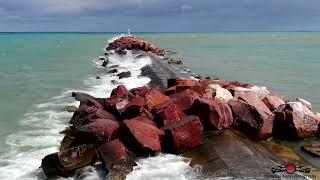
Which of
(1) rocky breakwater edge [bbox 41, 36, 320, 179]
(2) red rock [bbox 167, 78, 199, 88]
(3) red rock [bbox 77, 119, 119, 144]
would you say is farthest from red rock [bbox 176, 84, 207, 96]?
(3) red rock [bbox 77, 119, 119, 144]

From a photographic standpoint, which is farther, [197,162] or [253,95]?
[253,95]

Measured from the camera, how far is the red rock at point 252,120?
15.1 metres

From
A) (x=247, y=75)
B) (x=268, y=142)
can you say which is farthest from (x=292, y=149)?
(x=247, y=75)

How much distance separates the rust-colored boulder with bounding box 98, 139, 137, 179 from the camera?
469 inches

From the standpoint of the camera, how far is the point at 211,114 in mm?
14727

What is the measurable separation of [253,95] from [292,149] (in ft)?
10.1

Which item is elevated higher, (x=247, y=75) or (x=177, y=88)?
(x=177, y=88)

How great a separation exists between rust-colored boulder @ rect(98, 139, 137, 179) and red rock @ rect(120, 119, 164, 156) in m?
0.35

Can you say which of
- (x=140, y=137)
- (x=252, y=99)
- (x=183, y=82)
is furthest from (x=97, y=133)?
(x=183, y=82)

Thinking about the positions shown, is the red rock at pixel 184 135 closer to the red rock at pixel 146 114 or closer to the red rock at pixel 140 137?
the red rock at pixel 140 137

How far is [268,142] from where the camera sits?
15148 mm

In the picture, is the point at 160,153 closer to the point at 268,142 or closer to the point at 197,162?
the point at 197,162

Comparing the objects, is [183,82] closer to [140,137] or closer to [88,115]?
[88,115]

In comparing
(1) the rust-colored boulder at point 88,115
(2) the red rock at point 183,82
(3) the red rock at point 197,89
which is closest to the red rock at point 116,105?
(1) the rust-colored boulder at point 88,115
